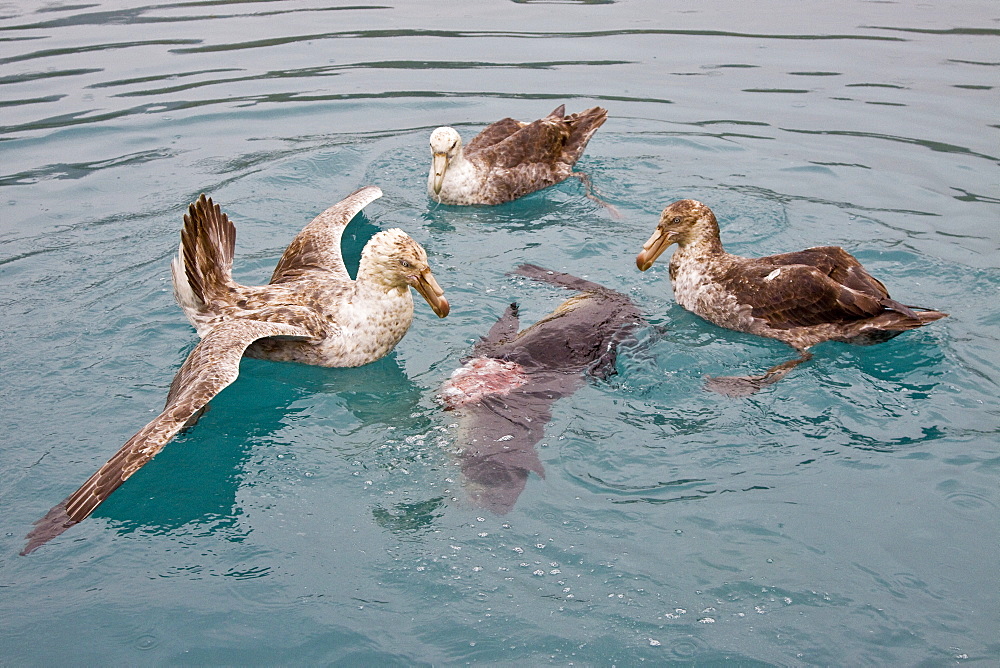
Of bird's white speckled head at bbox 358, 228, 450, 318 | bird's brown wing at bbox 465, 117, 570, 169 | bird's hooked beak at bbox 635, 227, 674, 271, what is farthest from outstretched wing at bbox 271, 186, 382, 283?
bird's hooked beak at bbox 635, 227, 674, 271

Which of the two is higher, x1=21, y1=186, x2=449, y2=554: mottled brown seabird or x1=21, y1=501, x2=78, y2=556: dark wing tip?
x1=21, y1=186, x2=449, y2=554: mottled brown seabird

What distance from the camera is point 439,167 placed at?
1009 cm

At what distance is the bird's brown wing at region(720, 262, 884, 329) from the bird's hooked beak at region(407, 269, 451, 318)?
2478 millimetres

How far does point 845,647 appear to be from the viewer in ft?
15.0

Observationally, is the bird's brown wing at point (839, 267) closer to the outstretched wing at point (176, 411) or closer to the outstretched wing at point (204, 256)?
the outstretched wing at point (176, 411)

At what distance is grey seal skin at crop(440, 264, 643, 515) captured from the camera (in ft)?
19.3

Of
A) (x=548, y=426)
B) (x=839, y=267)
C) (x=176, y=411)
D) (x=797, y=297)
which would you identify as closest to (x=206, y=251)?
(x=176, y=411)

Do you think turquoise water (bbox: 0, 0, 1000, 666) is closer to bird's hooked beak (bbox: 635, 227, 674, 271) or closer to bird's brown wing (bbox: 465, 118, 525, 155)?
bird's hooked beak (bbox: 635, 227, 674, 271)

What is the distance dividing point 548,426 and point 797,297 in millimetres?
2428

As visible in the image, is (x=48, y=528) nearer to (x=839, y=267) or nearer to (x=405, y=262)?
(x=405, y=262)

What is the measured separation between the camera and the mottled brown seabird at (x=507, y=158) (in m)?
10.2

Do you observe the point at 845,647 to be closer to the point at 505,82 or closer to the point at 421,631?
the point at 421,631

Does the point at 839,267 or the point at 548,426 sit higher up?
the point at 839,267

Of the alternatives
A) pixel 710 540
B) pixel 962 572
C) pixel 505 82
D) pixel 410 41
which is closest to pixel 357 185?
pixel 505 82
